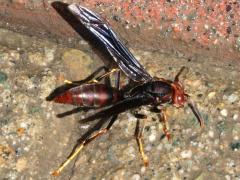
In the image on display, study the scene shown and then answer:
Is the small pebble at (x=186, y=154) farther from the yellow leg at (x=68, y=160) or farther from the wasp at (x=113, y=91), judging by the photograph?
the yellow leg at (x=68, y=160)

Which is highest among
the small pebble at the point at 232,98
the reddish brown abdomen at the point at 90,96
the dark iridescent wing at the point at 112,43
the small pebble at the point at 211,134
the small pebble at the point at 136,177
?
the dark iridescent wing at the point at 112,43

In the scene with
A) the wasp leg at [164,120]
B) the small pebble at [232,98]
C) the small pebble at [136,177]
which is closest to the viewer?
the small pebble at [136,177]

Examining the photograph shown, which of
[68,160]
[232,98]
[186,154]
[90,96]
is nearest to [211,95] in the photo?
[232,98]

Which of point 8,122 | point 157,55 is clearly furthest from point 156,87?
point 8,122

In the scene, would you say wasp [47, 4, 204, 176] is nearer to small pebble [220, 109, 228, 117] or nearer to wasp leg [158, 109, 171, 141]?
wasp leg [158, 109, 171, 141]

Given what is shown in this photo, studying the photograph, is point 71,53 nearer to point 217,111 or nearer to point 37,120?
point 37,120

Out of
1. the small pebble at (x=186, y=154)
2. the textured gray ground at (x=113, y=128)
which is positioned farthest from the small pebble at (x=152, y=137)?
the small pebble at (x=186, y=154)

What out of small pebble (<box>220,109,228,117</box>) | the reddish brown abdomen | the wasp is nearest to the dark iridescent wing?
the wasp

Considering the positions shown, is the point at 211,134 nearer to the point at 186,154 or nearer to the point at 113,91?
the point at 186,154
